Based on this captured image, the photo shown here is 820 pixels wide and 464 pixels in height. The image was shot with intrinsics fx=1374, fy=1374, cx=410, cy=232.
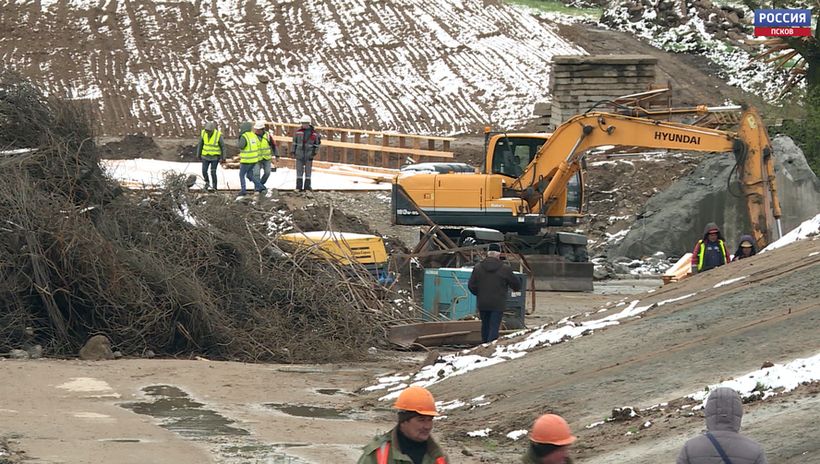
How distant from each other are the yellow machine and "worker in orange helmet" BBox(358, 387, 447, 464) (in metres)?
12.9

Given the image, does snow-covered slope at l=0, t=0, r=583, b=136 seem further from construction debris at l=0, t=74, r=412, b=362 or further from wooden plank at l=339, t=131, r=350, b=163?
construction debris at l=0, t=74, r=412, b=362

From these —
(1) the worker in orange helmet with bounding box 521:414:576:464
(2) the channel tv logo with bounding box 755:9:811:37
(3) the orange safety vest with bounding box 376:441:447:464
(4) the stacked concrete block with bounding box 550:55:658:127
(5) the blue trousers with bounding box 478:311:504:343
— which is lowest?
(5) the blue trousers with bounding box 478:311:504:343

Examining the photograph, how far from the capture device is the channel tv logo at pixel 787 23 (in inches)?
1394

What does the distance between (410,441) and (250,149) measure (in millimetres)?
21586

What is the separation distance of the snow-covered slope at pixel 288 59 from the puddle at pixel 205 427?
29287mm

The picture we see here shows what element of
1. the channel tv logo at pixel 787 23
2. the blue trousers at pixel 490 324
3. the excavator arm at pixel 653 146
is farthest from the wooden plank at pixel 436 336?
the channel tv logo at pixel 787 23

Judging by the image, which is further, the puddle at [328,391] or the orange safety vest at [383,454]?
the puddle at [328,391]

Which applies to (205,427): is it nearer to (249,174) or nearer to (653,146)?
(653,146)

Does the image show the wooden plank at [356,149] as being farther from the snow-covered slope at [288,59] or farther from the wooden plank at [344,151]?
the snow-covered slope at [288,59]

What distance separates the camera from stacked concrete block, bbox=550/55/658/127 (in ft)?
129

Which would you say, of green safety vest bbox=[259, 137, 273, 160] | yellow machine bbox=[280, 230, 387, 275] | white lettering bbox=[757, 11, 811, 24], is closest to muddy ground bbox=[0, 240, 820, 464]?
yellow machine bbox=[280, 230, 387, 275]

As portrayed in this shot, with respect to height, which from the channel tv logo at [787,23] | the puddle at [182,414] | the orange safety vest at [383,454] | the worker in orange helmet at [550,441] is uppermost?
the channel tv logo at [787,23]

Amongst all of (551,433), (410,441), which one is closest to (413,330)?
(410,441)

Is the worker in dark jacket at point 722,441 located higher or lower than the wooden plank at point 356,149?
lower
